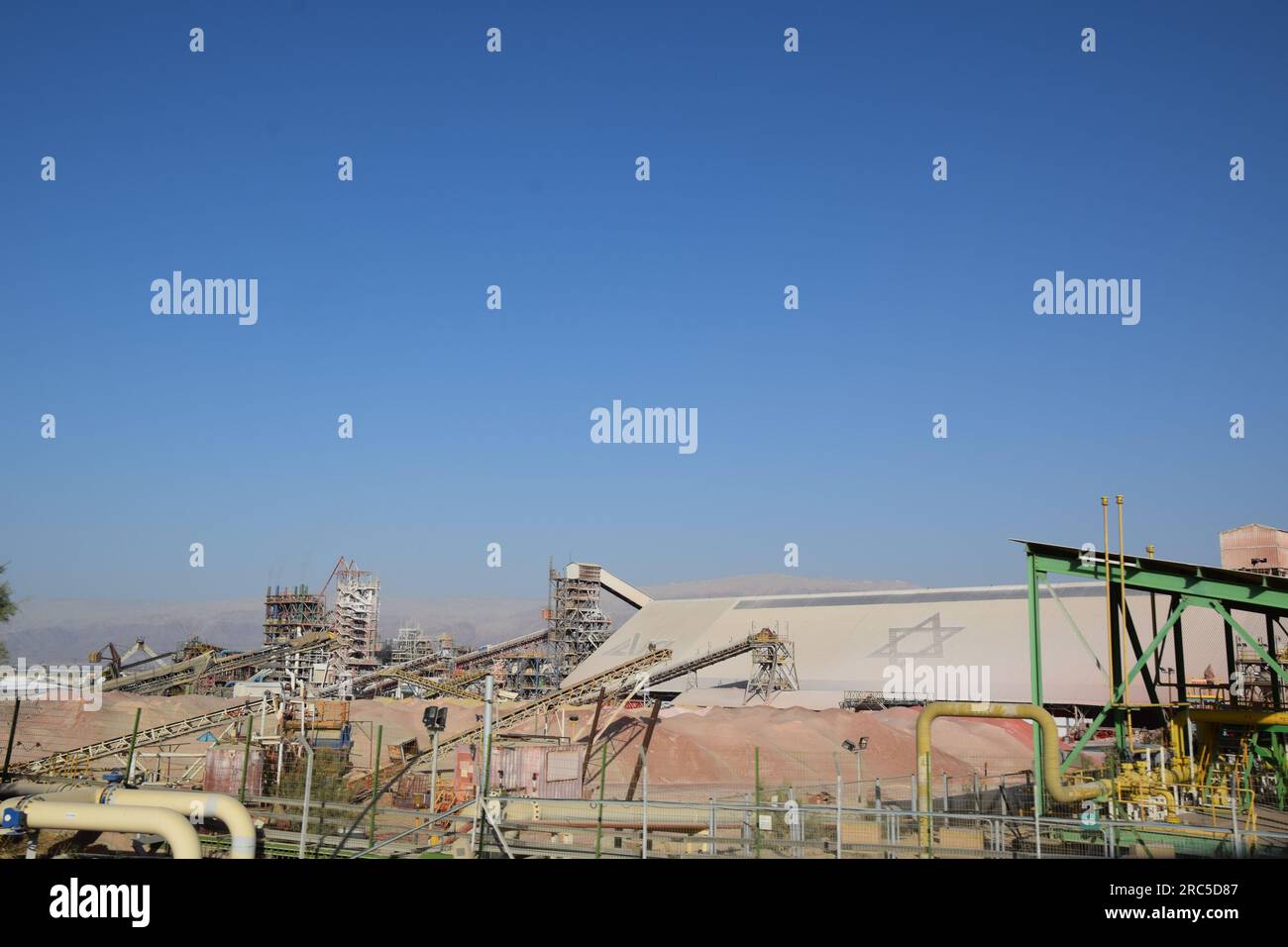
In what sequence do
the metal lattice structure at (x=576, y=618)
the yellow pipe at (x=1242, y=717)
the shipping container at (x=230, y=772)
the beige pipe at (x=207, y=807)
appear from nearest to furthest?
the beige pipe at (x=207, y=807) → the yellow pipe at (x=1242, y=717) → the shipping container at (x=230, y=772) → the metal lattice structure at (x=576, y=618)

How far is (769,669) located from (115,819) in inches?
2068

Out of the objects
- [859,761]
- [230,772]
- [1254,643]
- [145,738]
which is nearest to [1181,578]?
[1254,643]

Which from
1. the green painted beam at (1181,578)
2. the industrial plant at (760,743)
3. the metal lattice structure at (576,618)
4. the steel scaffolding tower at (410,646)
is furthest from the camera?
the steel scaffolding tower at (410,646)

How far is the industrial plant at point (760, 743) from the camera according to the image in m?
19.0

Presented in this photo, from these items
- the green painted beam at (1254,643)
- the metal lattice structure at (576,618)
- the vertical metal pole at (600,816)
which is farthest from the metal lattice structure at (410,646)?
the green painted beam at (1254,643)

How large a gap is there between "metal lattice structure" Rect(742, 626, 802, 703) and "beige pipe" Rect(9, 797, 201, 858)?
51.4 metres

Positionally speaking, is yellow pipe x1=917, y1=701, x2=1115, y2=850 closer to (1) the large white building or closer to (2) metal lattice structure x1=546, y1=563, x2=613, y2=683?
(1) the large white building

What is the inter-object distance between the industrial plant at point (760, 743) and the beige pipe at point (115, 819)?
42 millimetres

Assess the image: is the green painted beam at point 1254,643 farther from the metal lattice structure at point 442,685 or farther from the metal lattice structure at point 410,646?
the metal lattice structure at point 410,646

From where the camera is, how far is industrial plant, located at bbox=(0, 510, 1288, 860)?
19.0m

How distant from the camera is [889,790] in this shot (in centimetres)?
3338

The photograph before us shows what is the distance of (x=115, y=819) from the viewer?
1462 cm

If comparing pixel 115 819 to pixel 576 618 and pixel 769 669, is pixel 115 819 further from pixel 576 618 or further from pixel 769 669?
pixel 576 618
